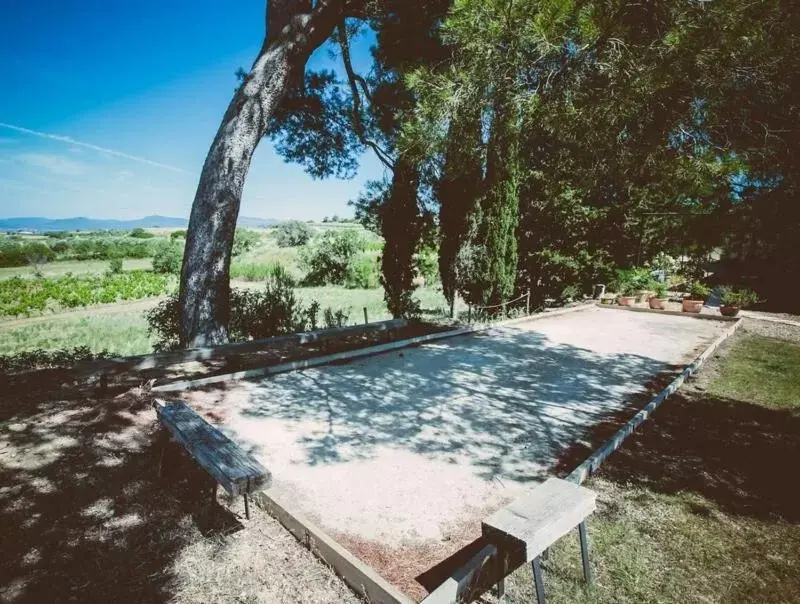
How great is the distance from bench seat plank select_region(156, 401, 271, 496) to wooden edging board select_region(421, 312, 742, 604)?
4.67ft

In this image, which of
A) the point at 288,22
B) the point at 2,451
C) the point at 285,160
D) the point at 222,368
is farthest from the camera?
the point at 285,160

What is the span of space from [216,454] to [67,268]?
161 ft

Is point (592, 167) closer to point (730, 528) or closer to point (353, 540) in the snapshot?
point (730, 528)

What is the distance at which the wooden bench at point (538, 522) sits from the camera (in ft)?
7.80

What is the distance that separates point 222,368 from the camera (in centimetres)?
753

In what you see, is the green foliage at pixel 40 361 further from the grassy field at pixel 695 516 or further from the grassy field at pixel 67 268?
the grassy field at pixel 67 268

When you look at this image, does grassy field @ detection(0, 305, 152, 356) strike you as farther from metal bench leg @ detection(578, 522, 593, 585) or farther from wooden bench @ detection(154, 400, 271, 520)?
metal bench leg @ detection(578, 522, 593, 585)

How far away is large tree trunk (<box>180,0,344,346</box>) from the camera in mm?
7539

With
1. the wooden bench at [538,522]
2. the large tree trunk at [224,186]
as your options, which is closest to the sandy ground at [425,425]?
the wooden bench at [538,522]

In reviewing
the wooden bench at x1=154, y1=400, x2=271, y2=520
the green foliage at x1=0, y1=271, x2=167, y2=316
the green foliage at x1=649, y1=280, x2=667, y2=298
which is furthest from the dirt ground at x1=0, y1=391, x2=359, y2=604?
the green foliage at x1=0, y1=271, x2=167, y2=316

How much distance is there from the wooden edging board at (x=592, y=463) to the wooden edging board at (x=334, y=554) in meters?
0.23

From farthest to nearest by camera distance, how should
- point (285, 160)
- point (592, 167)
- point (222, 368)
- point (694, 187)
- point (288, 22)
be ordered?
point (285, 160) → point (288, 22) → point (222, 368) → point (592, 167) → point (694, 187)

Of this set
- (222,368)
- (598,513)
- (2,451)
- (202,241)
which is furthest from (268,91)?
(598,513)

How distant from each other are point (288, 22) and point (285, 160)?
3.89 m
